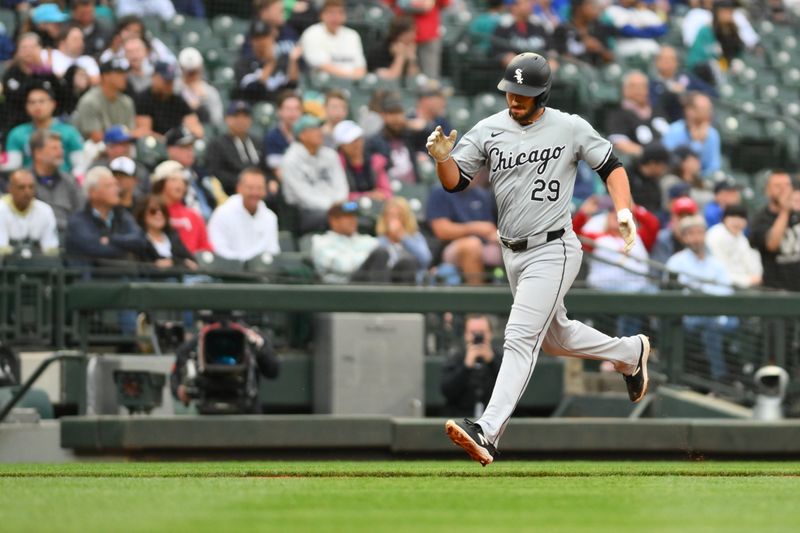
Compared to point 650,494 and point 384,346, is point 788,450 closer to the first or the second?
point 384,346

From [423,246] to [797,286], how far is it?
3270mm

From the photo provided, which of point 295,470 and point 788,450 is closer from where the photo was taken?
point 295,470

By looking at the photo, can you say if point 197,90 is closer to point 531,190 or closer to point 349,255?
point 349,255

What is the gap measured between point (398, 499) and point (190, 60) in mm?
8304

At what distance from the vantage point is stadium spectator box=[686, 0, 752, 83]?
17688mm

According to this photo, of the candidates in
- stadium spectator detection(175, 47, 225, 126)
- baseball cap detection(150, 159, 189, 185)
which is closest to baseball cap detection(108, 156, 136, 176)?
baseball cap detection(150, 159, 189, 185)

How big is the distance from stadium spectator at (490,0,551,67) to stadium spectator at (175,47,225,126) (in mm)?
3499

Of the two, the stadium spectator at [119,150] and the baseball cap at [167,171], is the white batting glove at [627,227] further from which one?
the stadium spectator at [119,150]

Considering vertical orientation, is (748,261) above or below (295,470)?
above

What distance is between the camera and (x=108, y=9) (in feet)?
46.4

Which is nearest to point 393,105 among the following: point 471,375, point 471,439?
point 471,375

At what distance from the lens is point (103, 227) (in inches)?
418

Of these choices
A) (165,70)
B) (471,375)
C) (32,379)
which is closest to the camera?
(32,379)

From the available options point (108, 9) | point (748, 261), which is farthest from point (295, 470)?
point (108, 9)
